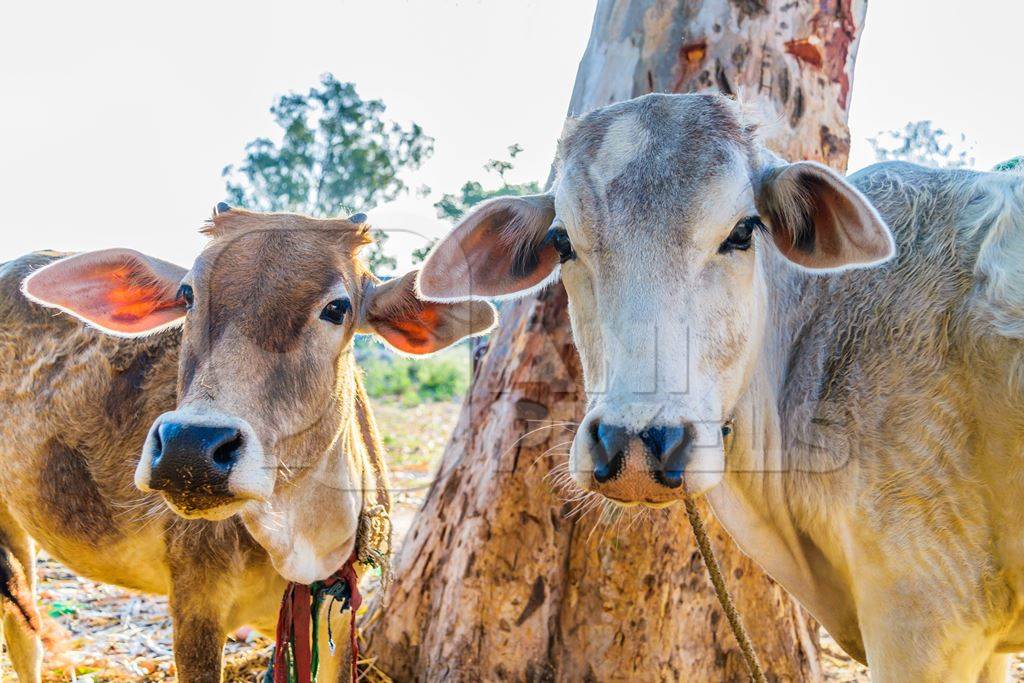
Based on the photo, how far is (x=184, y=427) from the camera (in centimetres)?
285

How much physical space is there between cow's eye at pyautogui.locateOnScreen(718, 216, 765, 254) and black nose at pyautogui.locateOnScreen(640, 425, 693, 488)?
25.7 inches

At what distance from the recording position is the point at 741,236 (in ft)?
8.98

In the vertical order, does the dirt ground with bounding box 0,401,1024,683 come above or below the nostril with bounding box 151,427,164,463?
below

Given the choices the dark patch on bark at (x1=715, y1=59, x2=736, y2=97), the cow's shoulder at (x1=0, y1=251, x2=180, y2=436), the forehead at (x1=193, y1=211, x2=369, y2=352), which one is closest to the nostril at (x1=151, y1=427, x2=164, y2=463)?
the forehead at (x1=193, y1=211, x2=369, y2=352)

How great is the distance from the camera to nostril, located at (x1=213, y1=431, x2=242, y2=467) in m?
2.88

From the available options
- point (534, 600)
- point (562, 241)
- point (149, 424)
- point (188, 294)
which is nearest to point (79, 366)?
point (149, 424)

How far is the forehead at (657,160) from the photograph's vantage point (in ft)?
8.74

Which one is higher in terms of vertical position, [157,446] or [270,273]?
[270,273]

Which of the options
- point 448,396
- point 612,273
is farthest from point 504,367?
point 448,396

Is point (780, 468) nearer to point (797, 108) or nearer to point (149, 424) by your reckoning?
point (797, 108)

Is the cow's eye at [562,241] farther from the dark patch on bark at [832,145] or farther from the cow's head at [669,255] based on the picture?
the dark patch on bark at [832,145]

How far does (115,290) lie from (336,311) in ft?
3.57

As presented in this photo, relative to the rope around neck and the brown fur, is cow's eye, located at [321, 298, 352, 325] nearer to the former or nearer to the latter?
the brown fur

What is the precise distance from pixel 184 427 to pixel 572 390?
197 cm
